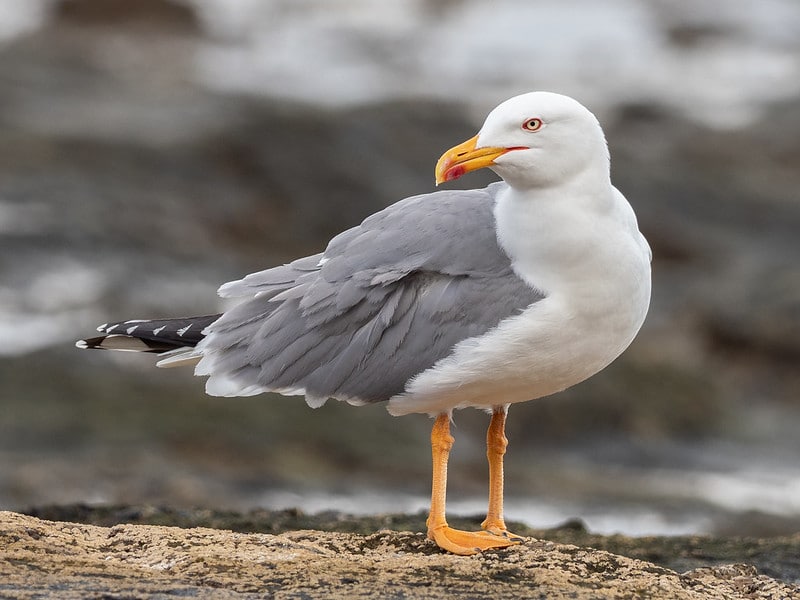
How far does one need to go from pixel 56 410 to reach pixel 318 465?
270 centimetres

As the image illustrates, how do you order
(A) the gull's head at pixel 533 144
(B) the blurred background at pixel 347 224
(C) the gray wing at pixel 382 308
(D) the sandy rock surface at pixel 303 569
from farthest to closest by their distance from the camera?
(B) the blurred background at pixel 347 224 → (C) the gray wing at pixel 382 308 → (A) the gull's head at pixel 533 144 → (D) the sandy rock surface at pixel 303 569

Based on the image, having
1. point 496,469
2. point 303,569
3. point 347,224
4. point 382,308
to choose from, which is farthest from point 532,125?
point 347,224

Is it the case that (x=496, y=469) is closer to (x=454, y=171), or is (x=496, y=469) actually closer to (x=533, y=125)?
(x=454, y=171)

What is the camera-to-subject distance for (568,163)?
19.1 feet

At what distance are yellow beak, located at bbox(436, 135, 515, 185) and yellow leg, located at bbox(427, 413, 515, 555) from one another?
3.93 ft

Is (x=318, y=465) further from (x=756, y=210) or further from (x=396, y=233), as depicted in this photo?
(x=756, y=210)

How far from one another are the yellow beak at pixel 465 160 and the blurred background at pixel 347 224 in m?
6.65

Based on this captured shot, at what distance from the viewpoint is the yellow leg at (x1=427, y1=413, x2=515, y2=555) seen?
6105 mm

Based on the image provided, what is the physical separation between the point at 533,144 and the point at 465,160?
299 mm

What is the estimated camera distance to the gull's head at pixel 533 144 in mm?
5766

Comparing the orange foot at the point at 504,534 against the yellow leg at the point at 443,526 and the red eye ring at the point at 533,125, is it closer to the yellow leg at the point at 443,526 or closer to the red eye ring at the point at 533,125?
the yellow leg at the point at 443,526

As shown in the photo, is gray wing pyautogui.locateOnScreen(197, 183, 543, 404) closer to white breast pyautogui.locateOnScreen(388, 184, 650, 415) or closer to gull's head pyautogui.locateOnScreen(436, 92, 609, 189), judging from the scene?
white breast pyautogui.locateOnScreen(388, 184, 650, 415)

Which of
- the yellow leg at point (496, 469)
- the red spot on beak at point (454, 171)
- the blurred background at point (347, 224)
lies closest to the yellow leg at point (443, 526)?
the yellow leg at point (496, 469)

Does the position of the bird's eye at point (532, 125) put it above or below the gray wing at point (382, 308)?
above
